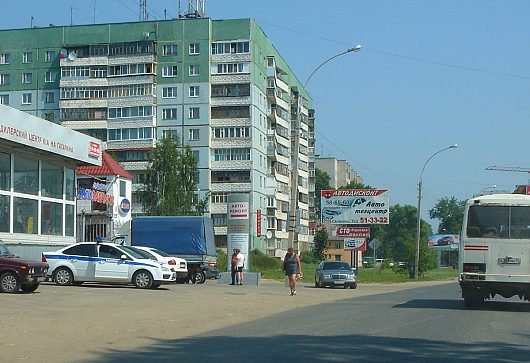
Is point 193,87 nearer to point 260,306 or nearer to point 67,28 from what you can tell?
point 67,28

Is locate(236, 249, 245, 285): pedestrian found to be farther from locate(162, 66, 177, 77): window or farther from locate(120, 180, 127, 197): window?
locate(162, 66, 177, 77): window

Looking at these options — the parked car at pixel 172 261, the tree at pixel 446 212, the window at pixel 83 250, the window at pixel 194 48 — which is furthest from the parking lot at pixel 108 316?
the tree at pixel 446 212

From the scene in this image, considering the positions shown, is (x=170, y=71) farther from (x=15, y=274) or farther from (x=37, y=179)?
(x=15, y=274)

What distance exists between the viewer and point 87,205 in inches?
2045

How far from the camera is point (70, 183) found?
3812cm

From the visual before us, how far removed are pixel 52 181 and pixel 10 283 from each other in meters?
13.0

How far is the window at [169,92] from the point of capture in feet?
288

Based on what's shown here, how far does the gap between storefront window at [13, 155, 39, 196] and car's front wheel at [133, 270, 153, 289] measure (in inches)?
266

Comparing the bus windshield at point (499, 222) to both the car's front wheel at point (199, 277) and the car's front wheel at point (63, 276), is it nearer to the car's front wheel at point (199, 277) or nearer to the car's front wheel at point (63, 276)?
the car's front wheel at point (63, 276)

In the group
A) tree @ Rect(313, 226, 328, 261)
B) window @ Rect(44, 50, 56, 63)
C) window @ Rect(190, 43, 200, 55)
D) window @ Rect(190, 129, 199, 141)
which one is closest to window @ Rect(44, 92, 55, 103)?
window @ Rect(44, 50, 56, 63)

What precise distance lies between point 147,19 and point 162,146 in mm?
18998

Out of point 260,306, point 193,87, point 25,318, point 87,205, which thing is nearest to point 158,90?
point 193,87

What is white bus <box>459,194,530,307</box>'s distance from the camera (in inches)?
861

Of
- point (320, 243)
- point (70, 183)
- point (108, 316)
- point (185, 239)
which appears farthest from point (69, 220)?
point (320, 243)
